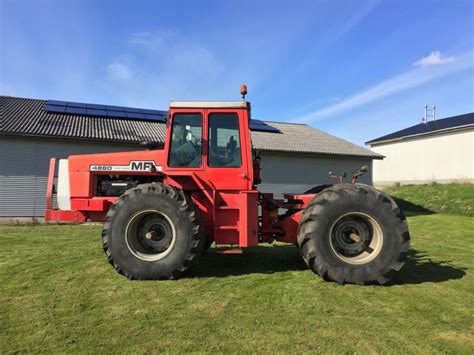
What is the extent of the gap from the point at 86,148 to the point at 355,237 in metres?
12.1

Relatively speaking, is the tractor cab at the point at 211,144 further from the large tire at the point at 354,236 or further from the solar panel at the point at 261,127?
the solar panel at the point at 261,127

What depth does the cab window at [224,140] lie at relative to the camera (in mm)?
6090

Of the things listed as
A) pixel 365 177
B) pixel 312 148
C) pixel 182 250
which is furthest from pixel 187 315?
pixel 365 177

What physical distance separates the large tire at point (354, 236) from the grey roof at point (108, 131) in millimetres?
11310

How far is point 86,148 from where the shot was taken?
588 inches

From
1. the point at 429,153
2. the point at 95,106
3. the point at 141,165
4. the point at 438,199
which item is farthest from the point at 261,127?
the point at 429,153

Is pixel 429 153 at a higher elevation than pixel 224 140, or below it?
higher

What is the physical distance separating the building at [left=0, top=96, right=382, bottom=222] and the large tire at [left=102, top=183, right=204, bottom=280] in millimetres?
10049

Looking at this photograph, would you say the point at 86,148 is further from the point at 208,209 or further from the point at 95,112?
the point at 208,209

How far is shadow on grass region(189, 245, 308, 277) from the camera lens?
20.3 feet

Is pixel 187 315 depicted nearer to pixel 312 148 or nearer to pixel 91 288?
pixel 91 288

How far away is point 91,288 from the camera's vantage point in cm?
523

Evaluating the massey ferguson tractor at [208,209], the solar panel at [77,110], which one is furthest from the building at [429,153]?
the massey ferguson tractor at [208,209]

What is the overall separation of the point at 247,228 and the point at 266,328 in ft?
6.61
